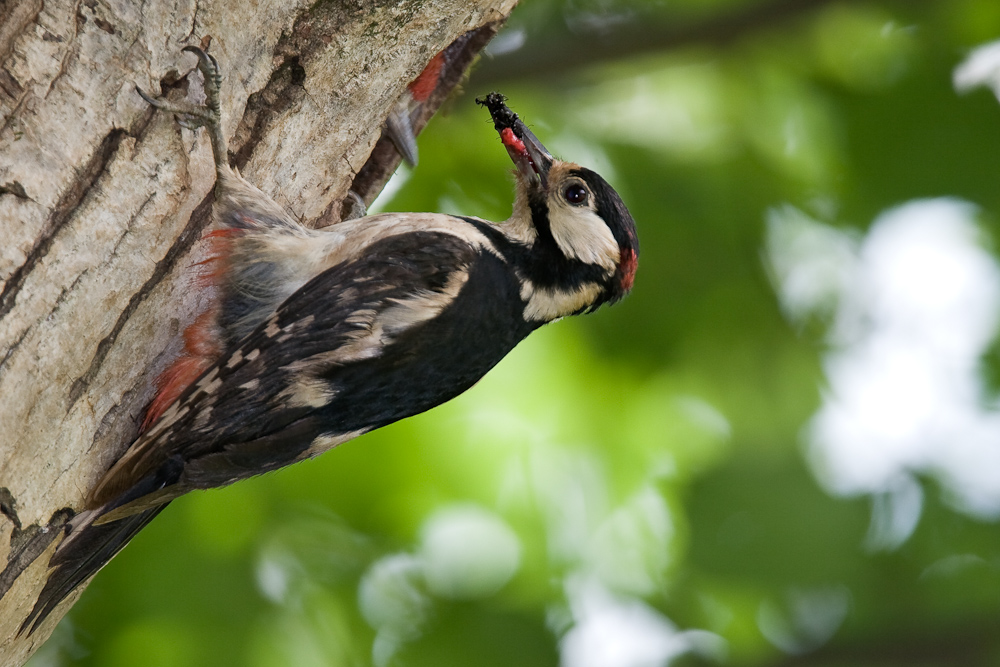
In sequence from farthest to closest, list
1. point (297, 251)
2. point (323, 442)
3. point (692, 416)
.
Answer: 1. point (692, 416)
2. point (297, 251)
3. point (323, 442)

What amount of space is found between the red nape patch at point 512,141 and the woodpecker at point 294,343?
1.39ft

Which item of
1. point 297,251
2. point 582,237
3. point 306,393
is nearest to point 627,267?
point 582,237

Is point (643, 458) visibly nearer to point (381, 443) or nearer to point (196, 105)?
point (381, 443)

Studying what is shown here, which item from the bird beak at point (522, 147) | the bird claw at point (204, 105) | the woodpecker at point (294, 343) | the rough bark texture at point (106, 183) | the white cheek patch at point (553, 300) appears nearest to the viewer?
the rough bark texture at point (106, 183)

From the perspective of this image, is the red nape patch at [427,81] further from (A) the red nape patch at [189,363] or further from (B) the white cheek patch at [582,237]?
(A) the red nape patch at [189,363]

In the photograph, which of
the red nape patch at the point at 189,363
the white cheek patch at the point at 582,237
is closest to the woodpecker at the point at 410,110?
the white cheek patch at the point at 582,237

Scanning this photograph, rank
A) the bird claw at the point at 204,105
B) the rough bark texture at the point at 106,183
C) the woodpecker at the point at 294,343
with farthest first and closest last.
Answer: the woodpecker at the point at 294,343
the bird claw at the point at 204,105
the rough bark texture at the point at 106,183

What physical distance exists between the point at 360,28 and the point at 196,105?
1.85 feet

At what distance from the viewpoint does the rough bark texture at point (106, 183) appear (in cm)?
193

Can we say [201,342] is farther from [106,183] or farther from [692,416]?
[692,416]

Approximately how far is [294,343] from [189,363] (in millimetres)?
277

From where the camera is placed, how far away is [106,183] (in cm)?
205

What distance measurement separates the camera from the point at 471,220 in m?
3.03

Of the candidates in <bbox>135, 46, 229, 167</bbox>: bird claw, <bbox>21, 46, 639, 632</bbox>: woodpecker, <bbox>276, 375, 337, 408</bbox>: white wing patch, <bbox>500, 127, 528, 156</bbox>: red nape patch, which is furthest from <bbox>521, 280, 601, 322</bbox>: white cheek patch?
<bbox>135, 46, 229, 167</bbox>: bird claw
